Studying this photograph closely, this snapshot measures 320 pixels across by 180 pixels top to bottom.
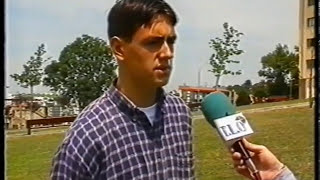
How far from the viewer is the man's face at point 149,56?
0.69 metres

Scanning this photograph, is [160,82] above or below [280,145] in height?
above

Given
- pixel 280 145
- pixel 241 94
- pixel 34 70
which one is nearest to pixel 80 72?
pixel 34 70

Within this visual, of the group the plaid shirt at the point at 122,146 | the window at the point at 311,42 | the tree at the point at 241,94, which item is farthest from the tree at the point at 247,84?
the plaid shirt at the point at 122,146

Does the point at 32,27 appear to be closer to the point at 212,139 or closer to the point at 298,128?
the point at 212,139

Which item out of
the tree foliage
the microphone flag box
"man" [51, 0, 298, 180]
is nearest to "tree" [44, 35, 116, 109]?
the tree foliage

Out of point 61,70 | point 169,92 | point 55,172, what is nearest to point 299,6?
point 169,92

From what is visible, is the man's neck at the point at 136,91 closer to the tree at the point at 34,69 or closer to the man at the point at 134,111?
the man at the point at 134,111

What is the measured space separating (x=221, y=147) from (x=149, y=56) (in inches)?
11.4

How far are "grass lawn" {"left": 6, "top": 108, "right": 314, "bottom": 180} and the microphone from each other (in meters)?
0.13

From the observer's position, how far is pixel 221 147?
0.92 meters

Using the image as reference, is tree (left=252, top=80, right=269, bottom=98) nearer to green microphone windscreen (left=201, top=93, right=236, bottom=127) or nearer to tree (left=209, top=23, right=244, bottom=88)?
tree (left=209, top=23, right=244, bottom=88)

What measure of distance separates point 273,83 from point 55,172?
480 mm

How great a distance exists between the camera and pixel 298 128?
1021 mm

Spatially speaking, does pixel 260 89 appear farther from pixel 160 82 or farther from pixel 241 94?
pixel 160 82
